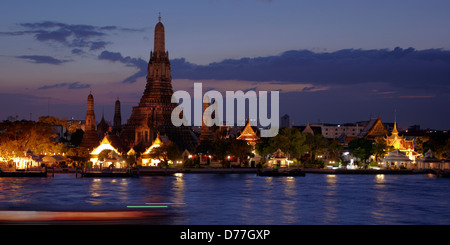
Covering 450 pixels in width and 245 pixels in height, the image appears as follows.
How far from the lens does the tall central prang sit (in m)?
98.6

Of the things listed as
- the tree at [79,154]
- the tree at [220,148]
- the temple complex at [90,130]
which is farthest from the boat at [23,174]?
the tree at [220,148]

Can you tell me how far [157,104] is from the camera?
10406 cm

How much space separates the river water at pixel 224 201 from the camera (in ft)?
109

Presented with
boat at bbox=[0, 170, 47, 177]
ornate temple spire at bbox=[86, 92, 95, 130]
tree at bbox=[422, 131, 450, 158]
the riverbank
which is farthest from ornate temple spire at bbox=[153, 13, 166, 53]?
tree at bbox=[422, 131, 450, 158]

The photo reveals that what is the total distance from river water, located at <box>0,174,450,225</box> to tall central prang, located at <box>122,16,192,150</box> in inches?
992

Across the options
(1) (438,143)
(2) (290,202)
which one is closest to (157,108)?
(1) (438,143)

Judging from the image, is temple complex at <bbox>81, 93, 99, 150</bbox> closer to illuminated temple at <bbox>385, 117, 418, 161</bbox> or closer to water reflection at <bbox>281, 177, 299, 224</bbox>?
water reflection at <bbox>281, 177, 299, 224</bbox>

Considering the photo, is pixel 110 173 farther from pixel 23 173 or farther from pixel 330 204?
pixel 330 204

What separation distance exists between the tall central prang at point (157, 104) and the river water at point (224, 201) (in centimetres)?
2520

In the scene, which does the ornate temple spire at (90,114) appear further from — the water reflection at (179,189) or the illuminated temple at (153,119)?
the water reflection at (179,189)

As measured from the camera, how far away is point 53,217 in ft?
95.7

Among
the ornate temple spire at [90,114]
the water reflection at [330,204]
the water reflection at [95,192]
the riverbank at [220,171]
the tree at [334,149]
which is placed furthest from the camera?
the tree at [334,149]

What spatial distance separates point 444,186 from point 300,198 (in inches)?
968
